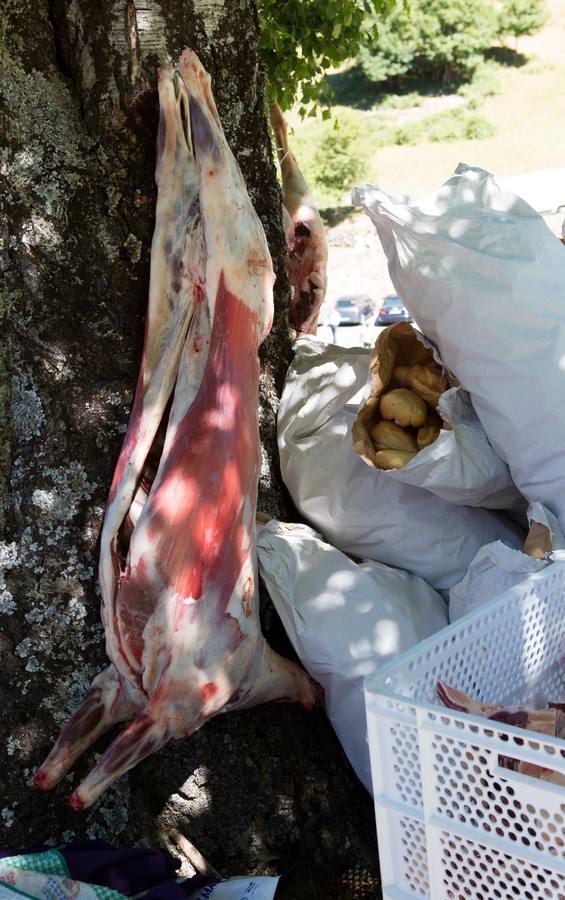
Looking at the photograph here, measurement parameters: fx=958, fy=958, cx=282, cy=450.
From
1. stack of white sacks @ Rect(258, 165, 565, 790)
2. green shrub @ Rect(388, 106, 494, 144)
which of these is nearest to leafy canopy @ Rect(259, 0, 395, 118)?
stack of white sacks @ Rect(258, 165, 565, 790)

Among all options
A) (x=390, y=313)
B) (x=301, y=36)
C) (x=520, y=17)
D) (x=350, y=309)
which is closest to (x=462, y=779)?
(x=301, y=36)

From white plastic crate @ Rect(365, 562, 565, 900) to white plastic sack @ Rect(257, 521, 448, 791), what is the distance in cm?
38

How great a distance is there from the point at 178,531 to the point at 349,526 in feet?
1.81

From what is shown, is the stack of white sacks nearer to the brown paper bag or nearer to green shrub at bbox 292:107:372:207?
the brown paper bag

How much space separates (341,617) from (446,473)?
1.22 feet

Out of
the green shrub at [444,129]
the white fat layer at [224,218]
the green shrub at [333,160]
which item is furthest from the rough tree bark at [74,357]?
the green shrub at [444,129]

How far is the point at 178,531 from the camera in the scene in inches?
69.3

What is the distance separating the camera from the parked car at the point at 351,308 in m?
12.6

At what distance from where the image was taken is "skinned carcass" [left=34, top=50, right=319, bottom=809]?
1.76 metres

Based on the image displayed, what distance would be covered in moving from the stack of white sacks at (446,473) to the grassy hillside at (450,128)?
661 inches

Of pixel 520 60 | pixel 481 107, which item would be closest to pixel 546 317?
pixel 481 107

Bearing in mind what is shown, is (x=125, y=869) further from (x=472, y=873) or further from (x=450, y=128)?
(x=450, y=128)

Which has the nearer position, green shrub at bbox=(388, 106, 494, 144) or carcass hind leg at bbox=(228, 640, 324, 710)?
carcass hind leg at bbox=(228, 640, 324, 710)

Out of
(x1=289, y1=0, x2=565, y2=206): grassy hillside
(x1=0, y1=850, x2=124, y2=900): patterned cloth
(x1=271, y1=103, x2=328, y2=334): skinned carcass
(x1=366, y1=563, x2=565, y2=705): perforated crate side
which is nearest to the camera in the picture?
(x1=366, y1=563, x2=565, y2=705): perforated crate side
